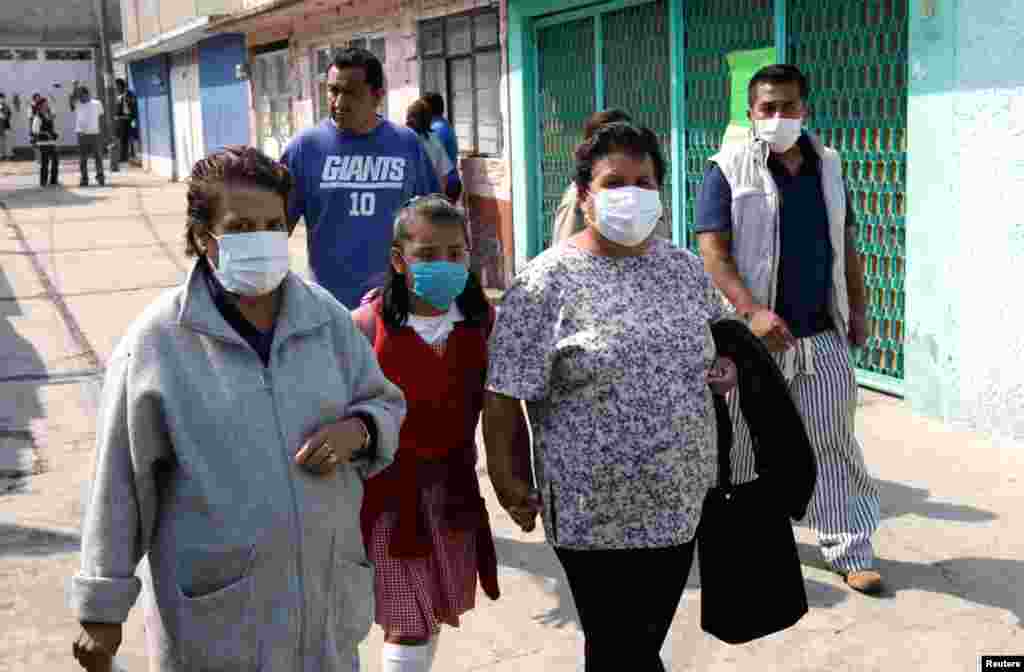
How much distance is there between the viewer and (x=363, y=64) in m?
4.16

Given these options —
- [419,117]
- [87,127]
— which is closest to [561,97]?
[419,117]

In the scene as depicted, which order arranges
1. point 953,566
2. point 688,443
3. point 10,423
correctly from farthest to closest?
point 10,423 < point 953,566 < point 688,443

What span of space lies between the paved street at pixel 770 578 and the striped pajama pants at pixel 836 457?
0.46 ft

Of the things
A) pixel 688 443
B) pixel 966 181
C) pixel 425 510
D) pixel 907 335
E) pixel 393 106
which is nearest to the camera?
pixel 688 443

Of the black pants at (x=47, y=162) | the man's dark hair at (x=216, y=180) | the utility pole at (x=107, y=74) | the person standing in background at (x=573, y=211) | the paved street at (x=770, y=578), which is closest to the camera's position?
the man's dark hair at (x=216, y=180)

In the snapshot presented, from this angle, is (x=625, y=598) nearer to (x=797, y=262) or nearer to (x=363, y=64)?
(x=797, y=262)

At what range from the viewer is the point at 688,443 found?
263cm

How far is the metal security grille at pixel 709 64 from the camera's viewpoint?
7698 millimetres

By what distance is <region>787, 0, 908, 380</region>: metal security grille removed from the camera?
254 inches

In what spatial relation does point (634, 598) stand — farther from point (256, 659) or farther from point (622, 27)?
point (622, 27)

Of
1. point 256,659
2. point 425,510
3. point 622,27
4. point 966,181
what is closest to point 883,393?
point 966,181

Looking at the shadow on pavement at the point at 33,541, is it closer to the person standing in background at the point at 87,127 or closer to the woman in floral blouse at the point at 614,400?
the woman in floral blouse at the point at 614,400

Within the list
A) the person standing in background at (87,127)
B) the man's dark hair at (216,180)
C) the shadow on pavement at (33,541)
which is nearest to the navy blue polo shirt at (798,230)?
the man's dark hair at (216,180)

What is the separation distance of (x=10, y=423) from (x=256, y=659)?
533 centimetres
